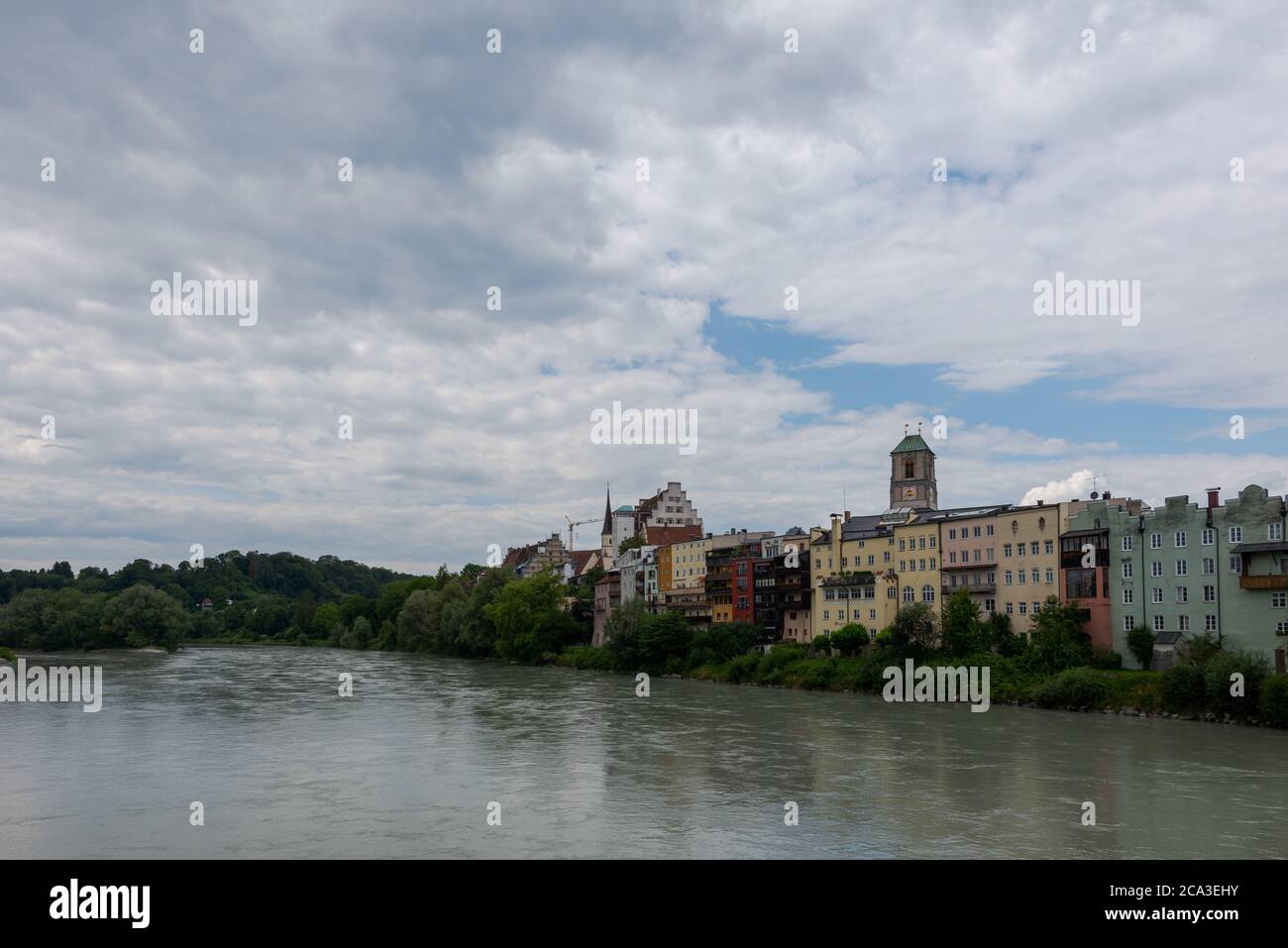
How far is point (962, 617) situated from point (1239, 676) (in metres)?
18.8

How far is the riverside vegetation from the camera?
4812 cm

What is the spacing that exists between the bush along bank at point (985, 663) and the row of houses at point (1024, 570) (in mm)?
1715

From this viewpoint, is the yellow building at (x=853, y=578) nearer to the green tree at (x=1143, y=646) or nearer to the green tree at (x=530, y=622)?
the green tree at (x=1143, y=646)

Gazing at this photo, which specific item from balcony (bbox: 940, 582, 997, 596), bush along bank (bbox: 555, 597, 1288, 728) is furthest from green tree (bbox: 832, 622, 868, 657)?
balcony (bbox: 940, 582, 997, 596)

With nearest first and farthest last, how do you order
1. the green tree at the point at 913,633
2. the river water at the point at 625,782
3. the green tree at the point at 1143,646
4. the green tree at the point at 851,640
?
the river water at the point at 625,782
the green tree at the point at 1143,646
the green tree at the point at 913,633
the green tree at the point at 851,640

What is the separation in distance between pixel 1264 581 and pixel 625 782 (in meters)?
34.8

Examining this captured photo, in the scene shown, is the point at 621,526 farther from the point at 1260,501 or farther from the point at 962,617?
the point at 1260,501

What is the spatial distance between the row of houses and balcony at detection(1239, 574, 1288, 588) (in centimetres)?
8

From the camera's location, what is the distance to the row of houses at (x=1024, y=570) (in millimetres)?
49438

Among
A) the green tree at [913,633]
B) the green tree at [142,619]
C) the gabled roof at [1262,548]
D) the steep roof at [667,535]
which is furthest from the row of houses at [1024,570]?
the green tree at [142,619]

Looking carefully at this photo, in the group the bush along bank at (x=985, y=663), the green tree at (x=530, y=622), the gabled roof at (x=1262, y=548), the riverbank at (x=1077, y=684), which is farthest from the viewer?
the green tree at (x=530, y=622)

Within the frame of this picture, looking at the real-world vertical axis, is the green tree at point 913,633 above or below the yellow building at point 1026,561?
below
